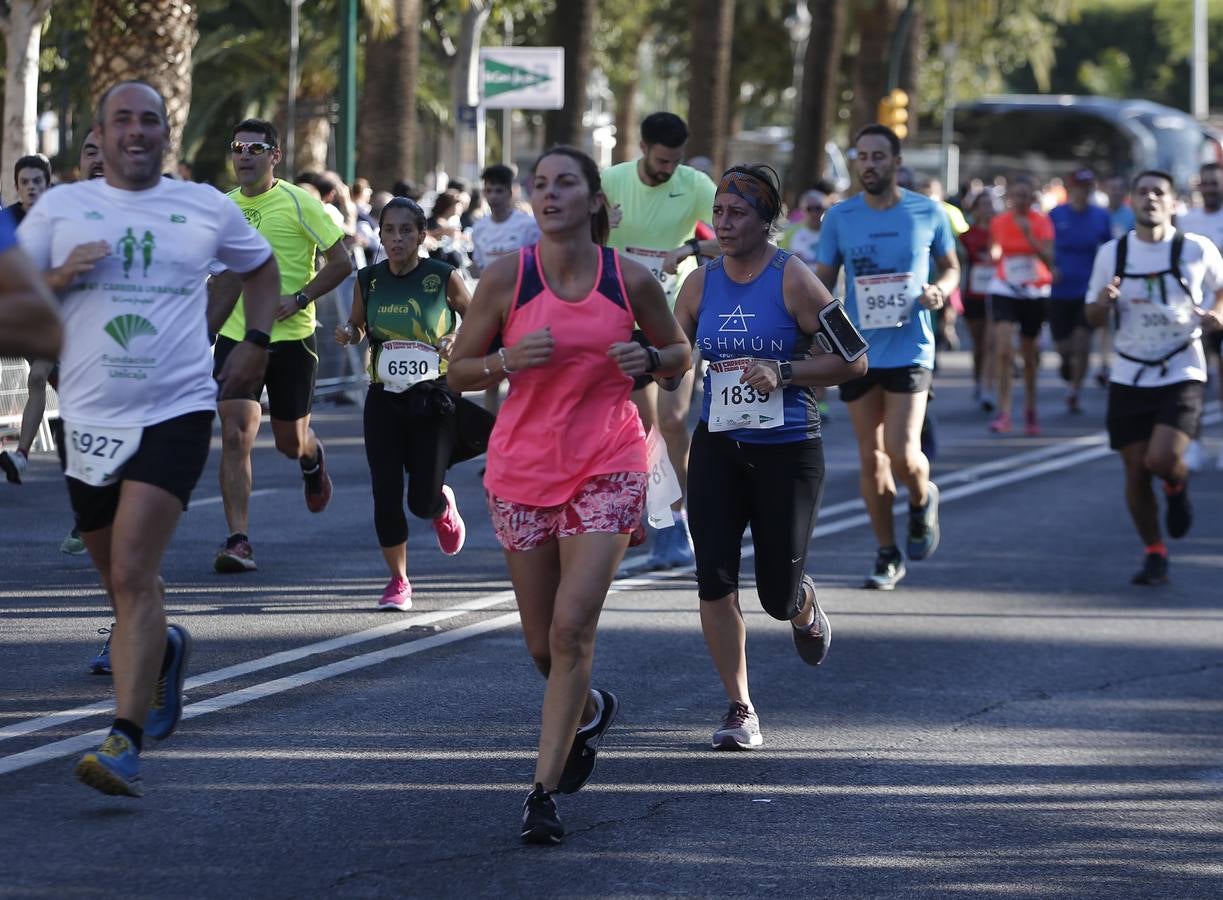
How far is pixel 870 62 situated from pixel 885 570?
2806 cm

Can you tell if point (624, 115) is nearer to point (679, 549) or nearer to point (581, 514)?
point (679, 549)

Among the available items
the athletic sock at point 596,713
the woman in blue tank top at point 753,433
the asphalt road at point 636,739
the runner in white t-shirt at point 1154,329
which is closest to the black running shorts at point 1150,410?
the runner in white t-shirt at point 1154,329

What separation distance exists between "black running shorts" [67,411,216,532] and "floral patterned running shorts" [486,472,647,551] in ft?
2.80

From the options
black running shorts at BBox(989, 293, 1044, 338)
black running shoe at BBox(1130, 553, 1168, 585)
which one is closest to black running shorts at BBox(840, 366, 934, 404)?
black running shoe at BBox(1130, 553, 1168, 585)

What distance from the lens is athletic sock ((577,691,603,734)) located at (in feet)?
20.3

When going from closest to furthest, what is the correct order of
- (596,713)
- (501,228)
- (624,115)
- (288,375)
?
(596,713), (288,375), (501,228), (624,115)

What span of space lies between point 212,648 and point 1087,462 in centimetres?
965

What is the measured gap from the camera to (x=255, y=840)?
564 cm

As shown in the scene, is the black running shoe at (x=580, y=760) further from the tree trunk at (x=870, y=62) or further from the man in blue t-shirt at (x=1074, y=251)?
the tree trunk at (x=870, y=62)

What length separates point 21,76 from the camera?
1986cm

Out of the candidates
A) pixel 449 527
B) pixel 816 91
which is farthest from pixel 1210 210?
pixel 816 91

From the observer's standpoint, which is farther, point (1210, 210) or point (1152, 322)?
point (1210, 210)

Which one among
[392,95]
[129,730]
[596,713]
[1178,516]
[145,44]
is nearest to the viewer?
[129,730]

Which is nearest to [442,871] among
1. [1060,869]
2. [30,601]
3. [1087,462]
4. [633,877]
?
[633,877]
